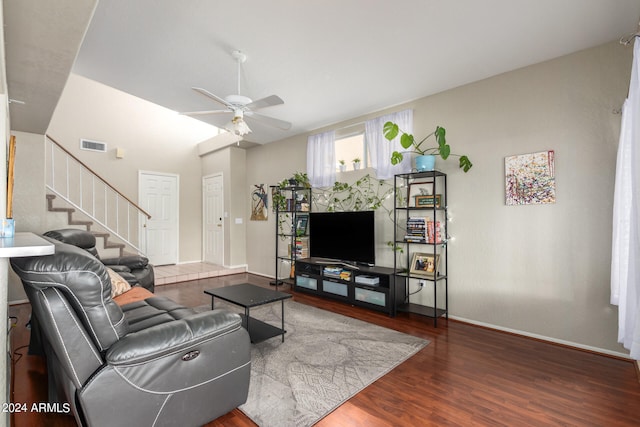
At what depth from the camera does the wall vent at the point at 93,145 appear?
5945mm

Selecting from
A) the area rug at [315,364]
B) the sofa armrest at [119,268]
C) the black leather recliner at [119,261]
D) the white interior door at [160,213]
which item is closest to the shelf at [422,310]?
the area rug at [315,364]

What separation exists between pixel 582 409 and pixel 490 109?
2808mm

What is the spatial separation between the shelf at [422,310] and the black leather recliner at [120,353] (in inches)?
94.0

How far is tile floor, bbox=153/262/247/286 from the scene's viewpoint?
5652mm

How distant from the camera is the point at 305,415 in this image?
191 cm

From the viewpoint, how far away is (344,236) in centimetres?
Answer: 445

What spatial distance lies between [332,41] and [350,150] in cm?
213

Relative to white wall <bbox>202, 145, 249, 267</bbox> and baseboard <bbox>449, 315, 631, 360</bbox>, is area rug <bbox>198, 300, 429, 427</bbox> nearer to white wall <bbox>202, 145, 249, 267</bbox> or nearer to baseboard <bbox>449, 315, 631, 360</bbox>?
baseboard <bbox>449, 315, 631, 360</bbox>

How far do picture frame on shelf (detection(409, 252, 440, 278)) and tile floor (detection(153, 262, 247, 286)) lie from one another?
401cm

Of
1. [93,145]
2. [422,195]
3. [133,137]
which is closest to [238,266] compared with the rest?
[133,137]

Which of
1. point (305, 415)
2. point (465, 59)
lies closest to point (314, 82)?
point (465, 59)

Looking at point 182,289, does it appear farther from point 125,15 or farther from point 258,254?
point 125,15

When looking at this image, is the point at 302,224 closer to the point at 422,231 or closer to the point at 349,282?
the point at 349,282

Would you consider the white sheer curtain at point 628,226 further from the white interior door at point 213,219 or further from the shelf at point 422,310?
the white interior door at point 213,219
